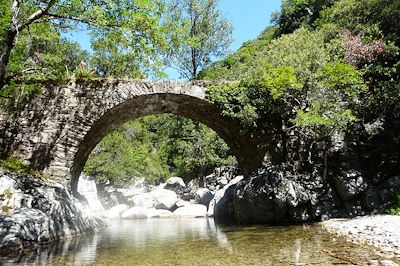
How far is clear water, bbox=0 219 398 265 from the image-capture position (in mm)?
6141

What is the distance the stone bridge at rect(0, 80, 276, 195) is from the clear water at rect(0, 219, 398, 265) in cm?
362

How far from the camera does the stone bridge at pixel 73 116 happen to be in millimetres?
11969

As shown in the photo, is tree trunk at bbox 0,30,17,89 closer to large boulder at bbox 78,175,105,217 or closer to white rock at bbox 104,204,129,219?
large boulder at bbox 78,175,105,217

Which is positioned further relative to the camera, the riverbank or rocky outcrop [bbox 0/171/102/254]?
rocky outcrop [bbox 0/171/102/254]

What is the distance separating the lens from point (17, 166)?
11.5 m

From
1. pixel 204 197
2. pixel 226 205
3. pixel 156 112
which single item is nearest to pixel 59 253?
pixel 156 112

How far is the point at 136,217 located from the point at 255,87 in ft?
36.2

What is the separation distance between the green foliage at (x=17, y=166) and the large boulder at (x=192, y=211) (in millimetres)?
9684

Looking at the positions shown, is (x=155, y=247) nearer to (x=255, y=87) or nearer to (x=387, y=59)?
(x=255, y=87)

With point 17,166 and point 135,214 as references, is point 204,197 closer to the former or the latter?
point 135,214

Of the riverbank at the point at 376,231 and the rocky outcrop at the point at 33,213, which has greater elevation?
the rocky outcrop at the point at 33,213

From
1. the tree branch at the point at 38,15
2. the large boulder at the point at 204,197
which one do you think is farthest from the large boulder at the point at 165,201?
the tree branch at the point at 38,15

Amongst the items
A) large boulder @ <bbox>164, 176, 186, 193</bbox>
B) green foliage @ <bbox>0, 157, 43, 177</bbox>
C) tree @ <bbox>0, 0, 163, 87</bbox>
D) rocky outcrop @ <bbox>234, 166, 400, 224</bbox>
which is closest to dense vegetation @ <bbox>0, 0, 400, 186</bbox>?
tree @ <bbox>0, 0, 163, 87</bbox>

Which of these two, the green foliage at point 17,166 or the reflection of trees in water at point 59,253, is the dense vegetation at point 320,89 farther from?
the reflection of trees in water at point 59,253
